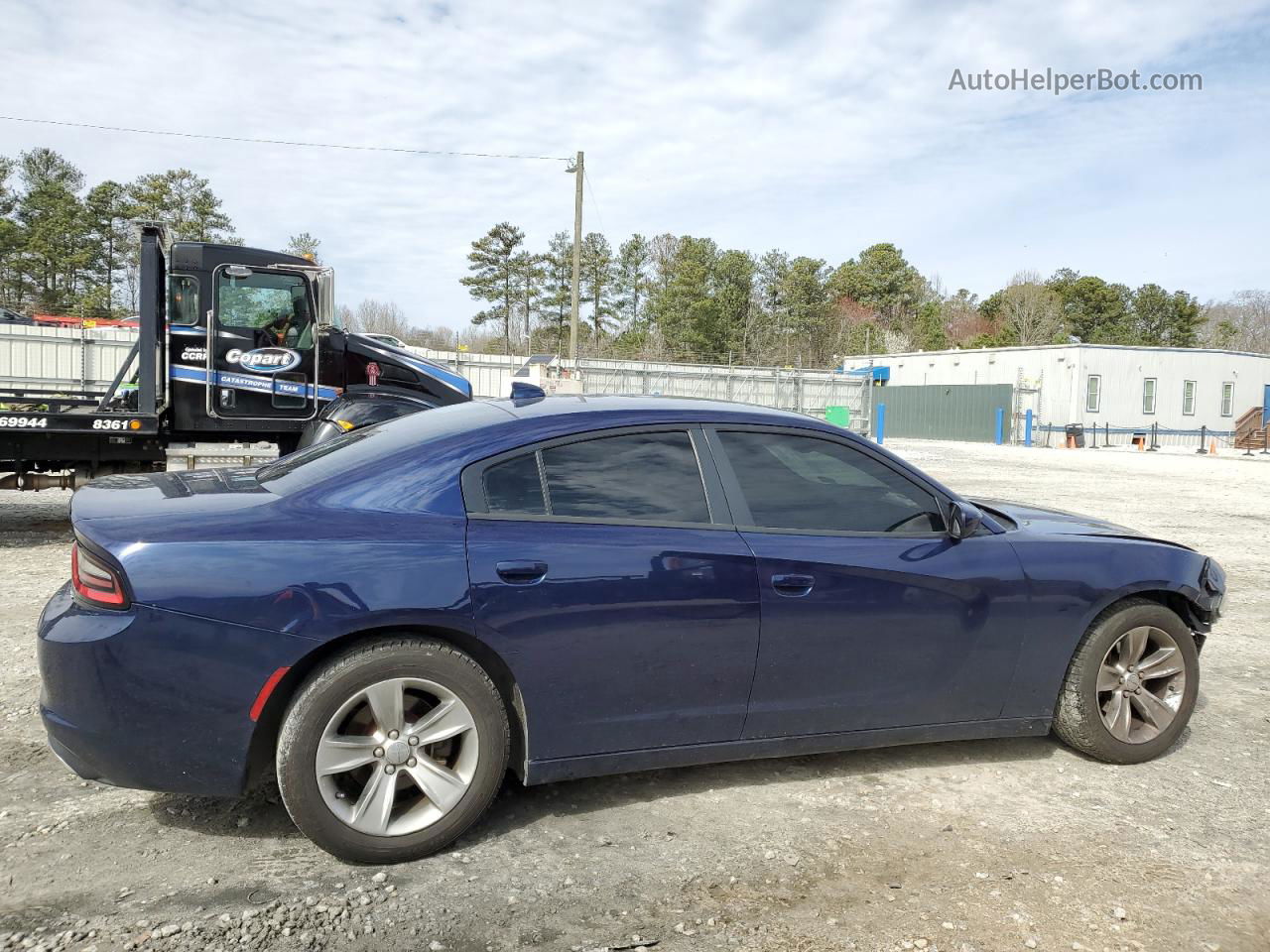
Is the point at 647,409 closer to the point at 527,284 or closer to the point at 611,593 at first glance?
the point at 611,593

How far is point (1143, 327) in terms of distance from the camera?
72062 millimetres

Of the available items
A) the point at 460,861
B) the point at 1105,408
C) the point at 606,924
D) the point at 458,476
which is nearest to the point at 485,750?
the point at 460,861

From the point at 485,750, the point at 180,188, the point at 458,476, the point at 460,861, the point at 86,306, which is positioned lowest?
the point at 460,861

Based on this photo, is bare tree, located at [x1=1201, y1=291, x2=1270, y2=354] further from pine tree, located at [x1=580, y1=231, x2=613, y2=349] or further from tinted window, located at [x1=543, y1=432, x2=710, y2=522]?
tinted window, located at [x1=543, y1=432, x2=710, y2=522]

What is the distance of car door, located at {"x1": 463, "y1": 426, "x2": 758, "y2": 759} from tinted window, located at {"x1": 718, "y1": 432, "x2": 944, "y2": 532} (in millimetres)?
210

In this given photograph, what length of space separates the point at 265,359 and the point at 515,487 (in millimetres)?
7278

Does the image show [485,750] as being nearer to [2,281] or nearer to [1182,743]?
[1182,743]

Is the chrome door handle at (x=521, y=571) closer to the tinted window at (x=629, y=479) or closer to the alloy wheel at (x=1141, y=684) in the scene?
the tinted window at (x=629, y=479)

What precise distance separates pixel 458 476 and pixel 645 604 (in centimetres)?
81

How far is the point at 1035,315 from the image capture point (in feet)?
229

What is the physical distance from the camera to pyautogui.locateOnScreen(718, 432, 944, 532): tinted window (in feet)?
Answer: 12.0

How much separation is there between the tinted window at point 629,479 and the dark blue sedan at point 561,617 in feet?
0.04

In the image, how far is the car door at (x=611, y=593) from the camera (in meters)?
3.17

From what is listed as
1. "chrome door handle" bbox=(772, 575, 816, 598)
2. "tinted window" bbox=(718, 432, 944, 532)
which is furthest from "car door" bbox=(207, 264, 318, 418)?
"chrome door handle" bbox=(772, 575, 816, 598)
